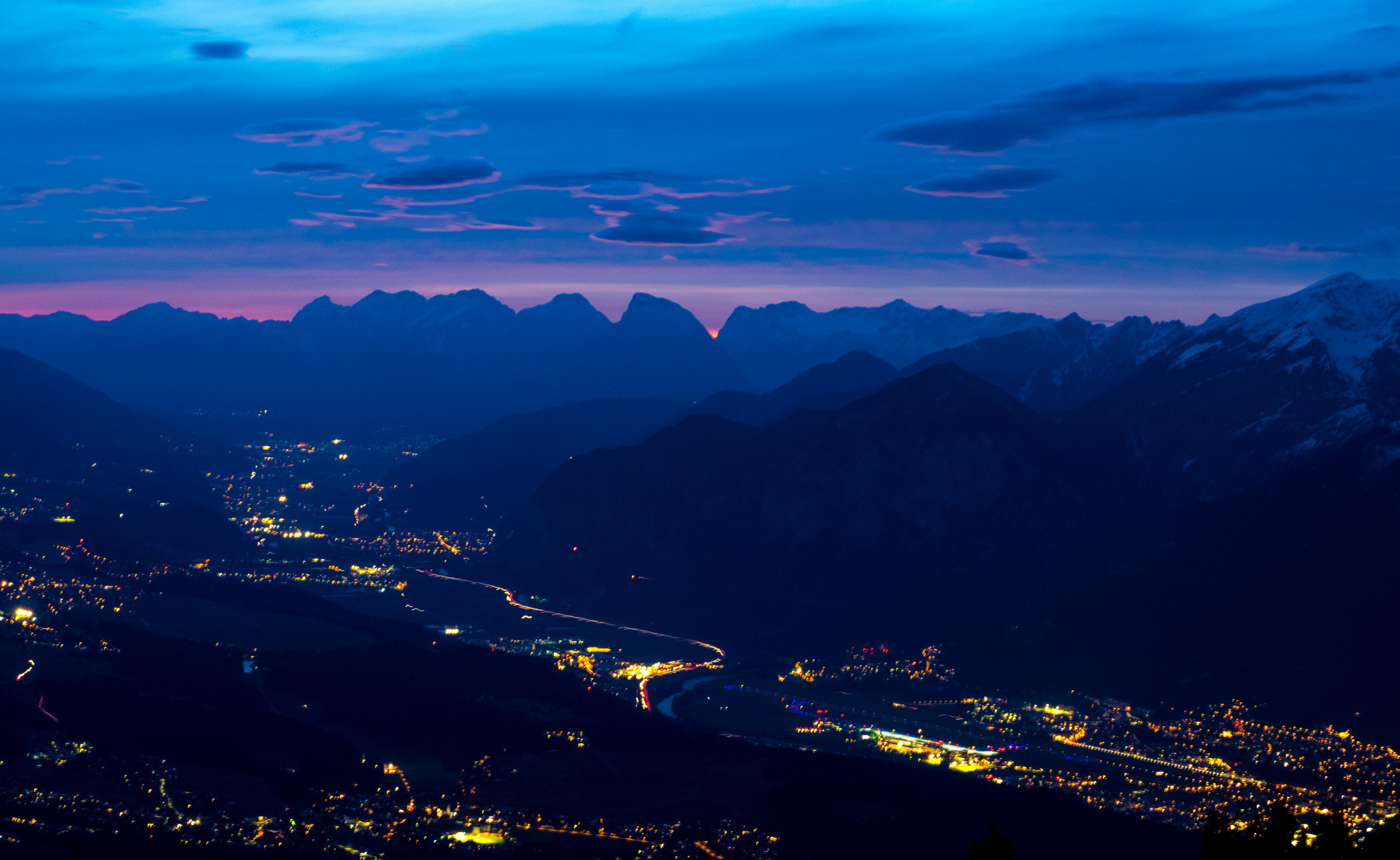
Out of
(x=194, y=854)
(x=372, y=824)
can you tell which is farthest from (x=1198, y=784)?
(x=194, y=854)

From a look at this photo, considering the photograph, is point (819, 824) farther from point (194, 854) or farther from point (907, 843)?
point (194, 854)

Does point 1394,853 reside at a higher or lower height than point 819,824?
higher

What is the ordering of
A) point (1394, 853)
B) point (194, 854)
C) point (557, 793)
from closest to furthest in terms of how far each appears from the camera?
point (1394, 853) < point (194, 854) < point (557, 793)

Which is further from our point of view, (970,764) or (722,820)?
(970,764)

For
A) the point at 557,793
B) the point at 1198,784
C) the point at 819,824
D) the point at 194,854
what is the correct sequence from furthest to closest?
the point at 1198,784, the point at 557,793, the point at 819,824, the point at 194,854

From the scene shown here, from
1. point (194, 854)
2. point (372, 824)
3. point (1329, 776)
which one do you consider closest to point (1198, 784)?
point (1329, 776)

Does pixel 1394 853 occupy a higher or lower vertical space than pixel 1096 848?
higher

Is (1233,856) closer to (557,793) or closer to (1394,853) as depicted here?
(1394,853)

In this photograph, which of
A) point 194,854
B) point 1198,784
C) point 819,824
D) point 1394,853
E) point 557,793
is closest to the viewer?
point 1394,853

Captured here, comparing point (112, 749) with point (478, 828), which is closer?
point (478, 828)
